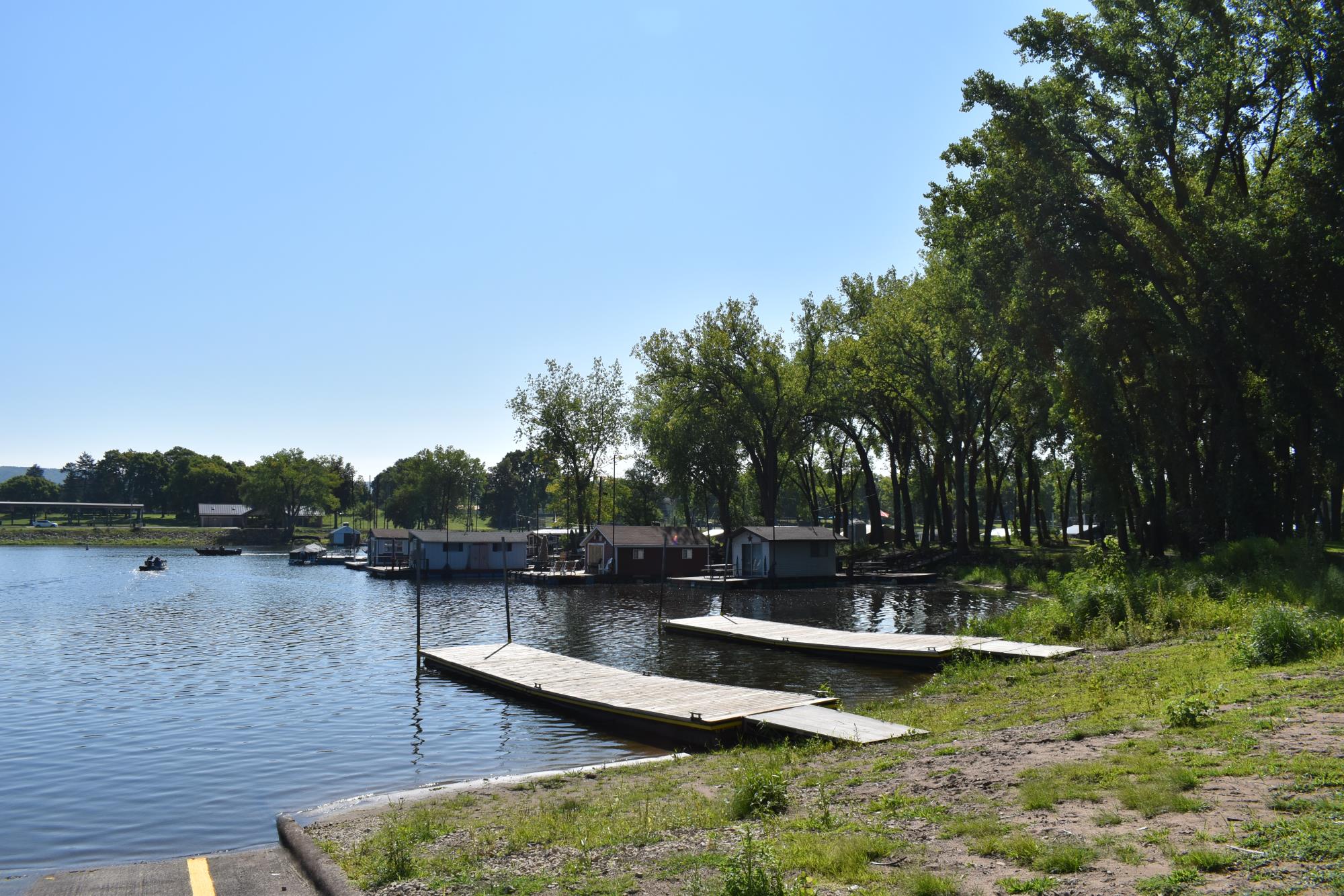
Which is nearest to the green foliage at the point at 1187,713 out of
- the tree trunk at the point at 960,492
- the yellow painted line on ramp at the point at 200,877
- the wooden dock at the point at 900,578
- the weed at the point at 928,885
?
the weed at the point at 928,885

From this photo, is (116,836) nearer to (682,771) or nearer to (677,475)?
(682,771)

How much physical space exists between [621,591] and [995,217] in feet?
113

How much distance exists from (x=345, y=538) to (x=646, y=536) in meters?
68.0

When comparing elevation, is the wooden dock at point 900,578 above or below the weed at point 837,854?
below

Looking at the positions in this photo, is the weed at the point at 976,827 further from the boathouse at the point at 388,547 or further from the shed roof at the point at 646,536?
the boathouse at the point at 388,547

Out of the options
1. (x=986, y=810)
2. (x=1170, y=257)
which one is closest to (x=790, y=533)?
(x=1170, y=257)

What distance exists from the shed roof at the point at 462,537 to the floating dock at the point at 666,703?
5145cm

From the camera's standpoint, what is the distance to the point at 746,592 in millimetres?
55906

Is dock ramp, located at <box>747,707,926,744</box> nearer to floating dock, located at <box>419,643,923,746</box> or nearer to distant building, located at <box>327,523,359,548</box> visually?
floating dock, located at <box>419,643,923,746</box>

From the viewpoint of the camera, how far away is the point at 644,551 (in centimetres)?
6956

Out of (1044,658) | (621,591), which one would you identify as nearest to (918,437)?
(621,591)

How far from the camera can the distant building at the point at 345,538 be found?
A: 122 metres

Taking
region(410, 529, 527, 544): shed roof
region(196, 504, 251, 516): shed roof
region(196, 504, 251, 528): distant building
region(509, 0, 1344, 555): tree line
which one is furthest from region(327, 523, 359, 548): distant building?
region(509, 0, 1344, 555): tree line

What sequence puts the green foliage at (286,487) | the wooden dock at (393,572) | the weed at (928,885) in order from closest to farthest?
the weed at (928,885) → the wooden dock at (393,572) → the green foliage at (286,487)
